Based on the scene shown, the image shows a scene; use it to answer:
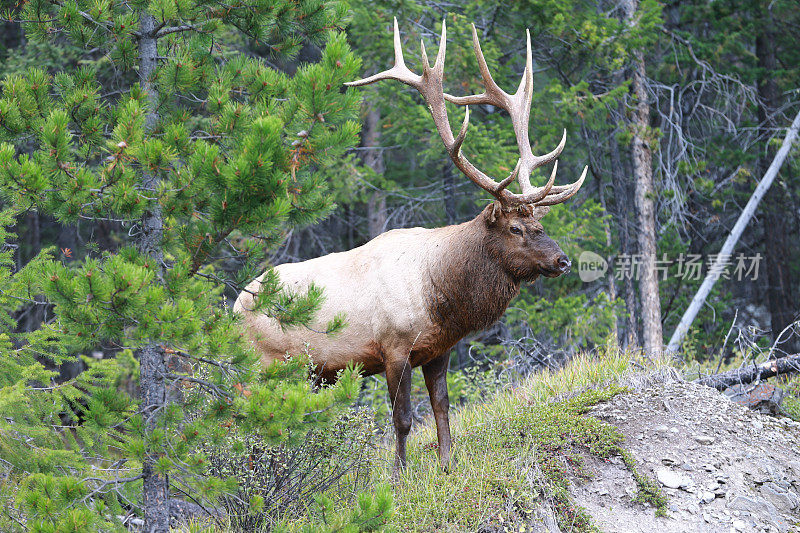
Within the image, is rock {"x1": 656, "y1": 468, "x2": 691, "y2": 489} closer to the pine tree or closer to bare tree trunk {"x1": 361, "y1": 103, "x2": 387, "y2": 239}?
the pine tree

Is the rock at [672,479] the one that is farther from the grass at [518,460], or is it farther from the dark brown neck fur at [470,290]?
the dark brown neck fur at [470,290]

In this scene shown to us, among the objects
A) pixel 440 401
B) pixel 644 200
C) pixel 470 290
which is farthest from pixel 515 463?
pixel 644 200

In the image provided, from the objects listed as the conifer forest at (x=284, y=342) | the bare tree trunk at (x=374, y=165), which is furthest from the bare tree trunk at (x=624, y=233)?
the bare tree trunk at (x=374, y=165)

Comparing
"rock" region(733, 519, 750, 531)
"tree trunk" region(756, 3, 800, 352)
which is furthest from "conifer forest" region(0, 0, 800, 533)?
"tree trunk" region(756, 3, 800, 352)

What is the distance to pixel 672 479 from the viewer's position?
232 inches

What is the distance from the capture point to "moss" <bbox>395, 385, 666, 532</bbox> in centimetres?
534

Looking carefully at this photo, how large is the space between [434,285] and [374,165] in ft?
23.0

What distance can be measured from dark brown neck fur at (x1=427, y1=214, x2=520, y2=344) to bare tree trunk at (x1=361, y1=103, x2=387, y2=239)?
5512 mm

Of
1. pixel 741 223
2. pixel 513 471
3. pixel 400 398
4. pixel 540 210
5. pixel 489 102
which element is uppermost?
pixel 489 102

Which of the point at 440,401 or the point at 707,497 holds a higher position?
the point at 440,401

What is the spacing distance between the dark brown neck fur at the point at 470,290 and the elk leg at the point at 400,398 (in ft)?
1.48

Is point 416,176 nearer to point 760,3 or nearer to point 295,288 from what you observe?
point 760,3

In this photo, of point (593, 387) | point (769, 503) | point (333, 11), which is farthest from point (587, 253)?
point (333, 11)

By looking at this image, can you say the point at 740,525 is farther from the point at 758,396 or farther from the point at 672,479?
the point at 758,396
